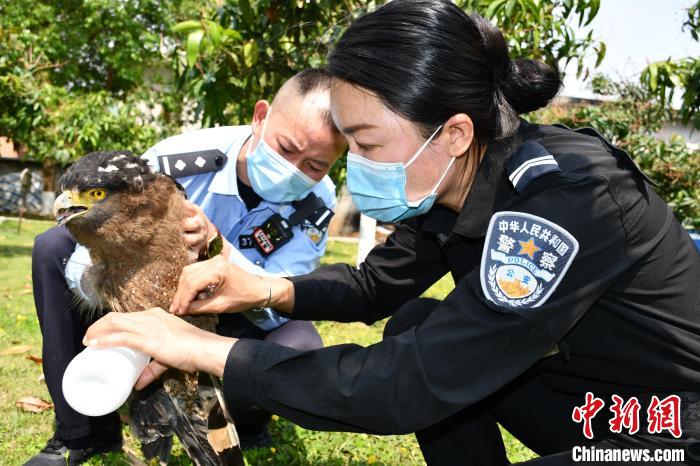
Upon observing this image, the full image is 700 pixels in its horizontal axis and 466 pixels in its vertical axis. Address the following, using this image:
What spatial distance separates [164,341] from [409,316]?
1.12 metres

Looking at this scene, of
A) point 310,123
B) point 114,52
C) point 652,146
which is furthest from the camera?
point 114,52

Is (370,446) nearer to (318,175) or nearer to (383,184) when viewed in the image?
(318,175)

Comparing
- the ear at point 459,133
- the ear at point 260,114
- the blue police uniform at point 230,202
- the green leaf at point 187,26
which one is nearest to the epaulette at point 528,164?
the ear at point 459,133

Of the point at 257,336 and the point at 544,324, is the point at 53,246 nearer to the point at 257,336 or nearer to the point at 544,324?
the point at 257,336

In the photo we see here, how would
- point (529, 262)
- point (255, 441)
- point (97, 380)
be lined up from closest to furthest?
point (529, 262)
point (97, 380)
point (255, 441)

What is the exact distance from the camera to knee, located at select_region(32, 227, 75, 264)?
296cm

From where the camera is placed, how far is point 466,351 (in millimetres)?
1810

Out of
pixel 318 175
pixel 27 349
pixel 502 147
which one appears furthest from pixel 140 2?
pixel 502 147

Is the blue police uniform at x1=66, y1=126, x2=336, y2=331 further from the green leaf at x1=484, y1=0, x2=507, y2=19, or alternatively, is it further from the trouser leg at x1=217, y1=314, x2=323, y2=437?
the green leaf at x1=484, y1=0, x2=507, y2=19

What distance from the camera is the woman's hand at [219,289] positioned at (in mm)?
2357

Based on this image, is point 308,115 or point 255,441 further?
point 255,441

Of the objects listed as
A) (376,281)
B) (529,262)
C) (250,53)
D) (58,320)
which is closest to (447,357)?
(529,262)

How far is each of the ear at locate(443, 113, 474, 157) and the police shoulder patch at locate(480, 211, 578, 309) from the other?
0.45 m

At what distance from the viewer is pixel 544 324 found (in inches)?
70.1
